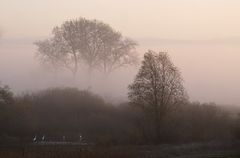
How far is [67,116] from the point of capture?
65.8 m

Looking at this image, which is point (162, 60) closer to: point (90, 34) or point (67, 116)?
point (67, 116)

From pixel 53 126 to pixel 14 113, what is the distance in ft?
13.8

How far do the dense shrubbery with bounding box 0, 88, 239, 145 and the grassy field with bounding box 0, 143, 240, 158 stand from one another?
478cm

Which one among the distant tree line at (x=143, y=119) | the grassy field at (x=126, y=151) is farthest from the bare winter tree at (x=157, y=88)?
the grassy field at (x=126, y=151)

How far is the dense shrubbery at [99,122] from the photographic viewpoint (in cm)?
5688

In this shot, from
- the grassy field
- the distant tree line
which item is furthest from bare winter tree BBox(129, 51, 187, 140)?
the grassy field

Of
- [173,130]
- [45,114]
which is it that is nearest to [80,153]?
[173,130]

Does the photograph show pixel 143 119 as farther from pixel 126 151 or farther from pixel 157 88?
pixel 126 151

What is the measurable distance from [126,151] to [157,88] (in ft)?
51.0

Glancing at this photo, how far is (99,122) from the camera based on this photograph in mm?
61906

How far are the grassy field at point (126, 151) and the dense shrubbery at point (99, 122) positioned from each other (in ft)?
15.7

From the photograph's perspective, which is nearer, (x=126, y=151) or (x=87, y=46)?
(x=126, y=151)

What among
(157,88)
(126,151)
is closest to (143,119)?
(157,88)

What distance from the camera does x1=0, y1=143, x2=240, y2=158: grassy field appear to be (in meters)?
41.4
